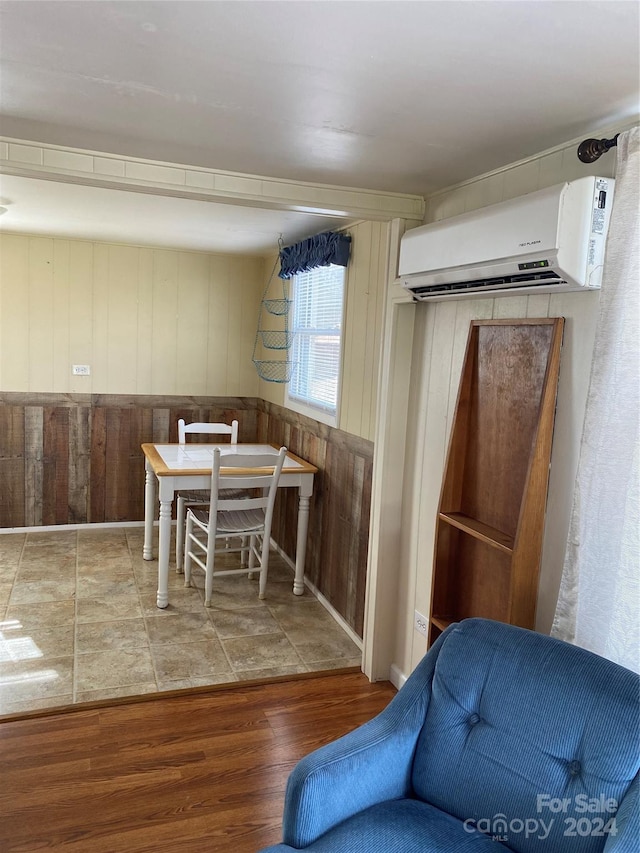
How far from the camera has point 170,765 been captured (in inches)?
97.5

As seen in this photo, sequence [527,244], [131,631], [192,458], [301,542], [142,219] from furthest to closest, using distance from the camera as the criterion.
A: [192,458], [301,542], [142,219], [131,631], [527,244]

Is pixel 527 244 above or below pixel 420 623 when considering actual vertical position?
above

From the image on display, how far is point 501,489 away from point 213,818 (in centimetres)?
146

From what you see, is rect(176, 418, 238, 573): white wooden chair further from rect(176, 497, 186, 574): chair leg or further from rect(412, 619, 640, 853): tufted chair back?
rect(412, 619, 640, 853): tufted chair back

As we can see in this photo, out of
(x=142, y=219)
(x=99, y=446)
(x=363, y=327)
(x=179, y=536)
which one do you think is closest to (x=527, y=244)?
(x=363, y=327)

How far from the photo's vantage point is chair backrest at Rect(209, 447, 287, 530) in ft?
12.4

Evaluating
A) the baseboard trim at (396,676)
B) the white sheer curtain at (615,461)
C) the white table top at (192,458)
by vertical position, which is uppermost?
the white sheer curtain at (615,461)

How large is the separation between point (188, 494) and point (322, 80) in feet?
11.7

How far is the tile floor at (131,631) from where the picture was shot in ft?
9.96

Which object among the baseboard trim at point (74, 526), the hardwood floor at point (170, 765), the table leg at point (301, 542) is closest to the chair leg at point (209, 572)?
the table leg at point (301, 542)

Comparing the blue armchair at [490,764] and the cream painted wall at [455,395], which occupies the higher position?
the cream painted wall at [455,395]

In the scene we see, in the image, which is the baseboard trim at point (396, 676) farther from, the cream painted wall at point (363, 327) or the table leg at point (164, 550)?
the table leg at point (164, 550)

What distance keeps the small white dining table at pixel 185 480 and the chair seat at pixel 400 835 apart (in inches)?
91.8

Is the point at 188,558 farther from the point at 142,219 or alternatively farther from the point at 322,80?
the point at 322,80
